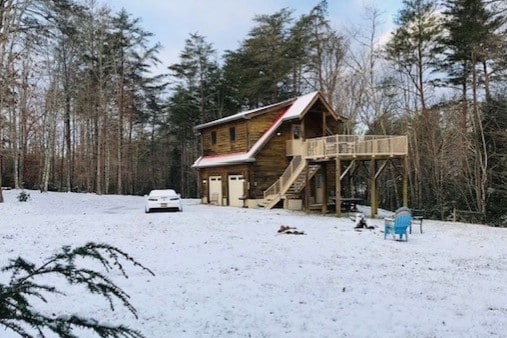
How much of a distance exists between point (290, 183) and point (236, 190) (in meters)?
4.22

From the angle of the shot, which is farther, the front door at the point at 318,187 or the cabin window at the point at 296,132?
the front door at the point at 318,187

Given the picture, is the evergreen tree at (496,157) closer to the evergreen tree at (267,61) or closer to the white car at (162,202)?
the evergreen tree at (267,61)

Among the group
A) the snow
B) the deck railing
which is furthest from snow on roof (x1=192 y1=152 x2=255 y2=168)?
the snow

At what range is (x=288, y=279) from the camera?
8.49 metres

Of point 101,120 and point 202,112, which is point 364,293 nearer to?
point 101,120

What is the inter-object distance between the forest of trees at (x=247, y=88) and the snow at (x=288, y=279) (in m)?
10.2

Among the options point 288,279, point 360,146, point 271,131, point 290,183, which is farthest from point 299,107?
point 288,279

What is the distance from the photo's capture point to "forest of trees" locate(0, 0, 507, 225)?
78.1 feet

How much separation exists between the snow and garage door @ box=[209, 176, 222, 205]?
452 inches

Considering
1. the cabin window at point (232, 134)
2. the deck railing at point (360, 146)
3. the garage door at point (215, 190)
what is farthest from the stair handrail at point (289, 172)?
the garage door at point (215, 190)

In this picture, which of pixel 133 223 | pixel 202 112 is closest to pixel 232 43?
pixel 202 112

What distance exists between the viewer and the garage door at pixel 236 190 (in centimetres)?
2477

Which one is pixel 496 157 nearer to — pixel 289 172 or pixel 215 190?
pixel 289 172

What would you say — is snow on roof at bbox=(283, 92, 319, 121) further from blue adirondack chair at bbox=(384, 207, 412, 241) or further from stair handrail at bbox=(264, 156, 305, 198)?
blue adirondack chair at bbox=(384, 207, 412, 241)
